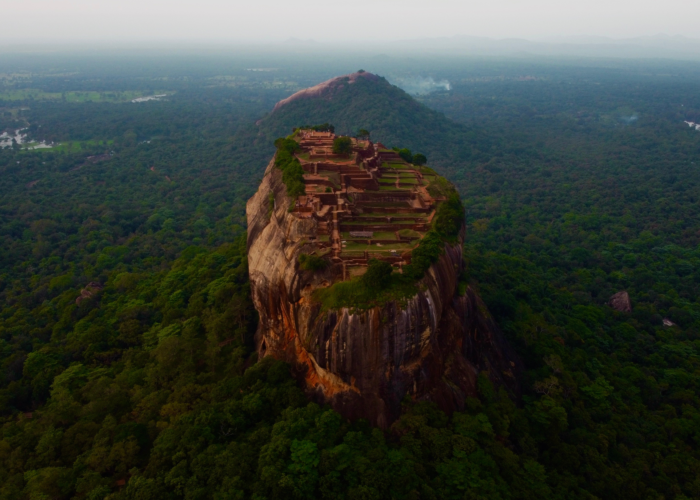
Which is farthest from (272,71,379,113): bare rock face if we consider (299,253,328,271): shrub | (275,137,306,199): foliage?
(299,253,328,271): shrub

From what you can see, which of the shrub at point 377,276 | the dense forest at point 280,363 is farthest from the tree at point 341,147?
the shrub at point 377,276

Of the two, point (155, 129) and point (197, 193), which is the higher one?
point (155, 129)

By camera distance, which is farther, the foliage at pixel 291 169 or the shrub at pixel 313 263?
the foliage at pixel 291 169

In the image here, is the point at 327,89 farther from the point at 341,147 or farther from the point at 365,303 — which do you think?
the point at 365,303

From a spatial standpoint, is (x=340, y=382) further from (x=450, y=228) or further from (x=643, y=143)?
(x=643, y=143)

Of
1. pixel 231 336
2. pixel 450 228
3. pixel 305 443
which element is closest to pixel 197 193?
pixel 231 336

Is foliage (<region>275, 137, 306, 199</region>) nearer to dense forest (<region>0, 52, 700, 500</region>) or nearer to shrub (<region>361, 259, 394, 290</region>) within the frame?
dense forest (<region>0, 52, 700, 500</region>)

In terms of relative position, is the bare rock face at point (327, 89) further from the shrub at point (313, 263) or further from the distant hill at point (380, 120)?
the shrub at point (313, 263)
